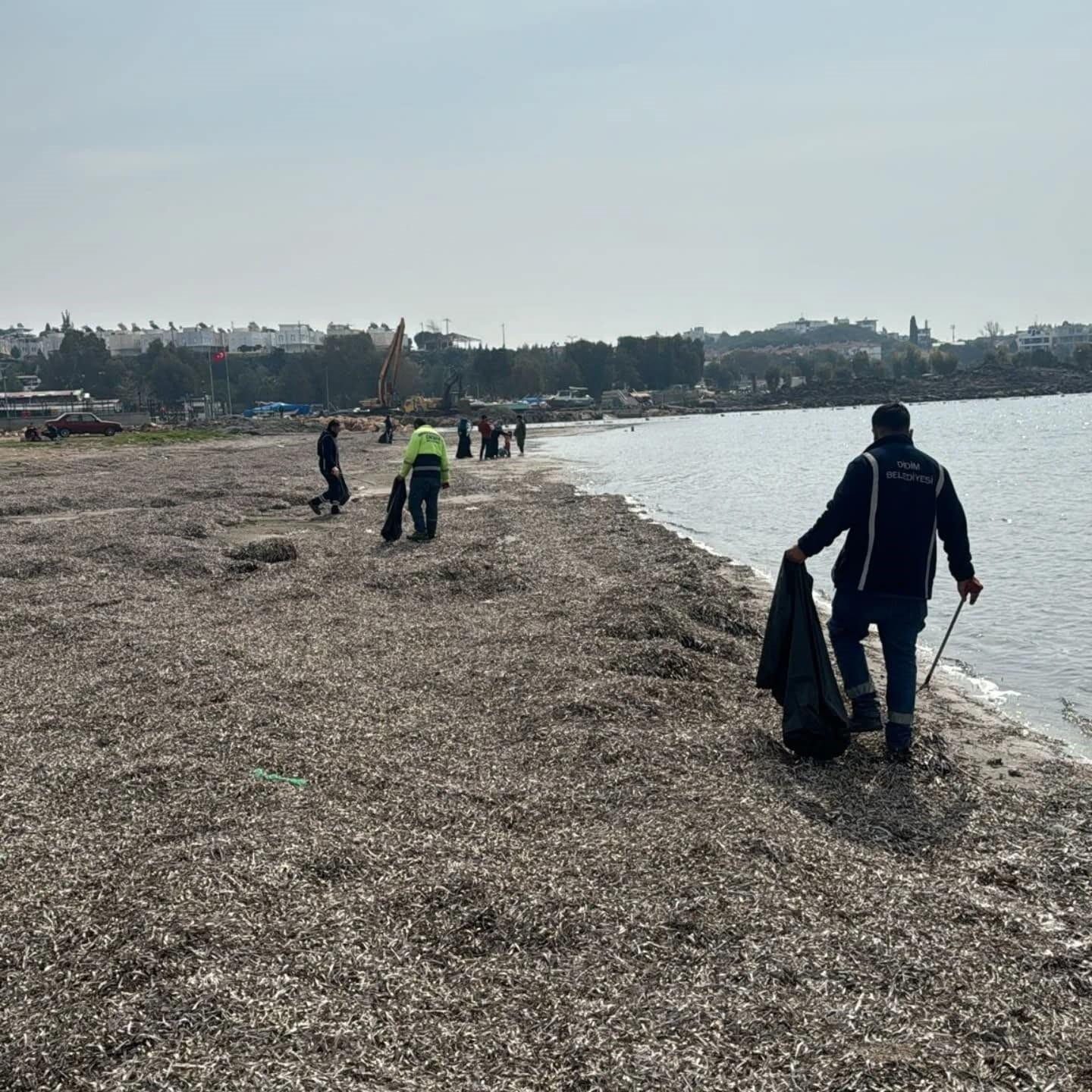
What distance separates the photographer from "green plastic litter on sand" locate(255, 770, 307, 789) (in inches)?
254

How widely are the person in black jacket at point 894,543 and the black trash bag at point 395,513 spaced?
A: 1107cm

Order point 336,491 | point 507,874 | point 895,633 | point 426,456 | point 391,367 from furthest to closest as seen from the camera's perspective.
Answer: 1. point 391,367
2. point 336,491
3. point 426,456
4. point 895,633
5. point 507,874

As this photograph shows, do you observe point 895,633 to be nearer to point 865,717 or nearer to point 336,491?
point 865,717

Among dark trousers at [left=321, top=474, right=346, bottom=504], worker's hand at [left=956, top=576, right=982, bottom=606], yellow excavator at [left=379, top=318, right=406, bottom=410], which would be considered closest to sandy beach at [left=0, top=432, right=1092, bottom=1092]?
worker's hand at [left=956, top=576, right=982, bottom=606]

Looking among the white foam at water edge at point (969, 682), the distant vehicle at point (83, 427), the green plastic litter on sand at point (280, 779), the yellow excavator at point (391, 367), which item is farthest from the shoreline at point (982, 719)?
the yellow excavator at point (391, 367)

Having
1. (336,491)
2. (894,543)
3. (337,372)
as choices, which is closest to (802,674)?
(894,543)

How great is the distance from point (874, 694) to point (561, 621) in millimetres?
4442

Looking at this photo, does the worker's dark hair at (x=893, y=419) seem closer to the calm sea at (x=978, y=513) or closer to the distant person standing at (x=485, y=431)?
the calm sea at (x=978, y=513)

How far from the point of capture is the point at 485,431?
150ft

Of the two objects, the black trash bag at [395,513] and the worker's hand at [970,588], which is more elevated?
the worker's hand at [970,588]

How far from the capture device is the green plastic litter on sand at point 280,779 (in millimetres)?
6453

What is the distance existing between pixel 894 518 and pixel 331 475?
1627cm

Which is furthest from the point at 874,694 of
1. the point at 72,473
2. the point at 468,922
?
the point at 72,473

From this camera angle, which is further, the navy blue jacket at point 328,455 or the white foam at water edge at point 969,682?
the navy blue jacket at point 328,455
